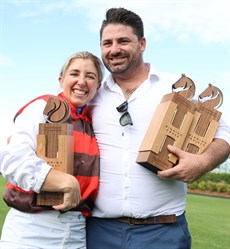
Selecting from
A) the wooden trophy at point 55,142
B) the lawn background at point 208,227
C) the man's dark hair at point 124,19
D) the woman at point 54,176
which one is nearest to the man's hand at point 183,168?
the woman at point 54,176

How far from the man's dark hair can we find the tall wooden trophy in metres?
0.49

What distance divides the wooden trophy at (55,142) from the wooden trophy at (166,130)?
44cm

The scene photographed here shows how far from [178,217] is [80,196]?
2.46ft

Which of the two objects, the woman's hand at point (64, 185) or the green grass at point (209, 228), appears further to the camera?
the green grass at point (209, 228)

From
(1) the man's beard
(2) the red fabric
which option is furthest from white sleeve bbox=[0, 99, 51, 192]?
(1) the man's beard

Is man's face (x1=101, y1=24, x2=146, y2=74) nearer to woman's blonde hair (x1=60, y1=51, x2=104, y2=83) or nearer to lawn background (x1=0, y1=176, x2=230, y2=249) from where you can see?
woman's blonde hair (x1=60, y1=51, x2=104, y2=83)

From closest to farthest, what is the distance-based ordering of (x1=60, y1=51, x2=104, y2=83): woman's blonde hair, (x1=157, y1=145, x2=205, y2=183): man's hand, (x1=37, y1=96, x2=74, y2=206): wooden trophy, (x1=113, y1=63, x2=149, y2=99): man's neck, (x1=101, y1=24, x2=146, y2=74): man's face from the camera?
(x1=37, y1=96, x2=74, y2=206): wooden trophy, (x1=157, y1=145, x2=205, y2=183): man's hand, (x1=60, y1=51, x2=104, y2=83): woman's blonde hair, (x1=101, y1=24, x2=146, y2=74): man's face, (x1=113, y1=63, x2=149, y2=99): man's neck

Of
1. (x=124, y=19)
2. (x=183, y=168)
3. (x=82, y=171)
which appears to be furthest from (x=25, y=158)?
(x=124, y=19)

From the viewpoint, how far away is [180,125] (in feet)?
9.19

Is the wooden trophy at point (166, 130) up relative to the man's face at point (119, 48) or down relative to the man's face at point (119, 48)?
down

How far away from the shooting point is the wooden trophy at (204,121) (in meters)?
2.84

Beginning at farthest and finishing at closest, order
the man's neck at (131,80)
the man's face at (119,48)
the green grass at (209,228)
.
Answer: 1. the green grass at (209,228)
2. the man's neck at (131,80)
3. the man's face at (119,48)

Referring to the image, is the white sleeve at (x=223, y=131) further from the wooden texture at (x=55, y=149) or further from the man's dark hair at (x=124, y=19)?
the wooden texture at (x=55, y=149)

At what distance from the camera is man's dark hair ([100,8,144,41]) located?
3132mm
